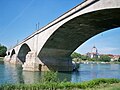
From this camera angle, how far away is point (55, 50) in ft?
135

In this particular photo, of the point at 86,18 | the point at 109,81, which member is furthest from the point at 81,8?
the point at 109,81

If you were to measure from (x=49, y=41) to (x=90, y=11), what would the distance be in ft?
54.5

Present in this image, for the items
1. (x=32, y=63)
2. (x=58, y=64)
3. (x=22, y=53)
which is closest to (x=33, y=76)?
(x=32, y=63)

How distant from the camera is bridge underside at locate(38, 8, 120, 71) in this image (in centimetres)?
2484

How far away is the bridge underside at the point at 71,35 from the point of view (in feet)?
81.5

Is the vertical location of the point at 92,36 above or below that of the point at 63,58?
above

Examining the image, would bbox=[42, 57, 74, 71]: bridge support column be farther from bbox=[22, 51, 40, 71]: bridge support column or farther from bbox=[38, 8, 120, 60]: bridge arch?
bbox=[22, 51, 40, 71]: bridge support column

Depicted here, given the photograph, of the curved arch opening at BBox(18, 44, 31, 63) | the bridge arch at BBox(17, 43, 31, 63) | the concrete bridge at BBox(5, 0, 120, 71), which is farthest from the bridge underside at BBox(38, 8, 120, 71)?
the curved arch opening at BBox(18, 44, 31, 63)

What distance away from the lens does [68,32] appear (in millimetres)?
33094

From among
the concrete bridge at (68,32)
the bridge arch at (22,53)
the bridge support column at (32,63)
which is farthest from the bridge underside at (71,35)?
the bridge arch at (22,53)

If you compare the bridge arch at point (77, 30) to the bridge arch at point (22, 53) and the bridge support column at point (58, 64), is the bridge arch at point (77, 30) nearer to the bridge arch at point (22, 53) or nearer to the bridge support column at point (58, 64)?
the bridge support column at point (58, 64)

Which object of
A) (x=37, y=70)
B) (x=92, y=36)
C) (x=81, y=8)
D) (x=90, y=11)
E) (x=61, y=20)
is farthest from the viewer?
(x=37, y=70)

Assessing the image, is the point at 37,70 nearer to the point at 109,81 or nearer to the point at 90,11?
the point at 90,11

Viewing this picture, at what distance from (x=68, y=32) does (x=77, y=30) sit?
5.98 ft
